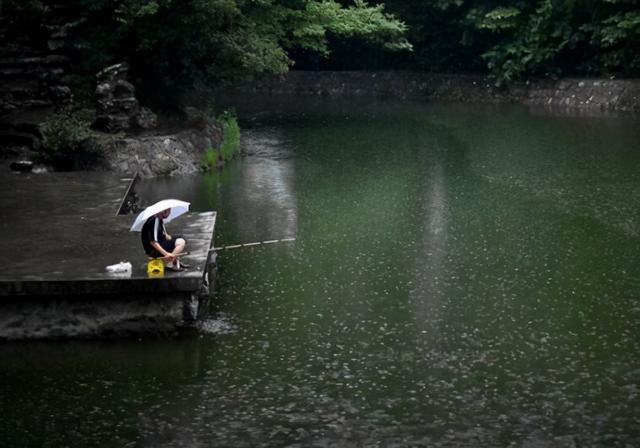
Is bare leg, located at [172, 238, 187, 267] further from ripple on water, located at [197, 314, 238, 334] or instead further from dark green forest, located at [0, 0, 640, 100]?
dark green forest, located at [0, 0, 640, 100]

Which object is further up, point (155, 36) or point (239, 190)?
point (155, 36)

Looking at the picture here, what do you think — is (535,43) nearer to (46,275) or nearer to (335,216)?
(335,216)

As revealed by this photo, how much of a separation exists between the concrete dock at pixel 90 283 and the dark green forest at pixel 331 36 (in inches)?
420

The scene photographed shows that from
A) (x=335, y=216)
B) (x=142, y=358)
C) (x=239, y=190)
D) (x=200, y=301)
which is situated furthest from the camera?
(x=239, y=190)

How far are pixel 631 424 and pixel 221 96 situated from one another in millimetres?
35207

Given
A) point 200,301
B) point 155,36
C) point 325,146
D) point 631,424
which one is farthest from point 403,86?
point 631,424

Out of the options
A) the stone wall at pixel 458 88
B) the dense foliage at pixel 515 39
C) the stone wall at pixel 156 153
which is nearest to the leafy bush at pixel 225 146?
the stone wall at pixel 156 153

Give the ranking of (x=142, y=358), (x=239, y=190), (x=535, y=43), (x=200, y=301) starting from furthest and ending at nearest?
(x=535, y=43) < (x=239, y=190) < (x=200, y=301) < (x=142, y=358)

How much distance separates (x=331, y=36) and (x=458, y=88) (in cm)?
724

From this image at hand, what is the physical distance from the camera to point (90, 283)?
1325 cm

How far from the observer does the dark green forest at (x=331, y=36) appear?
26438 millimetres

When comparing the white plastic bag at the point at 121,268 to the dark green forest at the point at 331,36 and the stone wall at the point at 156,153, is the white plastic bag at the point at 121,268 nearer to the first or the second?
the stone wall at the point at 156,153

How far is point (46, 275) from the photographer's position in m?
13.6

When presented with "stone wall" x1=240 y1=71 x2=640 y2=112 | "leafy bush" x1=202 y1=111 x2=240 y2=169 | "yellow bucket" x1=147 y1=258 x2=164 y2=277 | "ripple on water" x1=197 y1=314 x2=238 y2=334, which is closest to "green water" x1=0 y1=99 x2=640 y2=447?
"ripple on water" x1=197 y1=314 x2=238 y2=334
